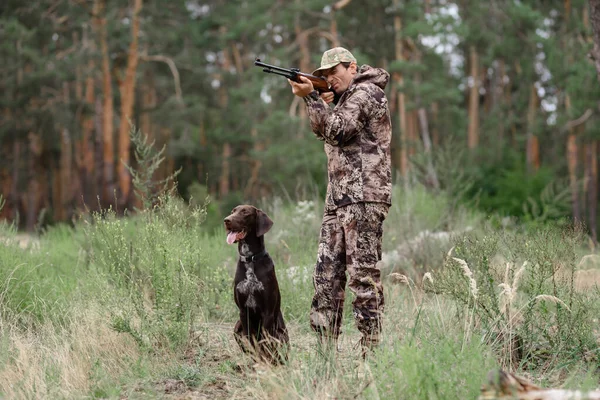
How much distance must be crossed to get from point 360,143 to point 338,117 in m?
0.36

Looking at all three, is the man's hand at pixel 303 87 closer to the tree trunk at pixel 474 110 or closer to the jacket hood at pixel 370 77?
the jacket hood at pixel 370 77

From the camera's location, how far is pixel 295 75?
4680 millimetres

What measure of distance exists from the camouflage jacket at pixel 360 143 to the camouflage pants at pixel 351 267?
4.2 inches

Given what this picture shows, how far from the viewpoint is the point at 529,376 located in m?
4.35

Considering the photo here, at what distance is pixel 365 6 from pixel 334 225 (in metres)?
25.2

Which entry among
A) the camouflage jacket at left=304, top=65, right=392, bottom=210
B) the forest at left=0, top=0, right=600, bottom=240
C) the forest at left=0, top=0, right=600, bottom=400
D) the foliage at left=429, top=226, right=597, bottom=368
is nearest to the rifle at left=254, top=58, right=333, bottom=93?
the camouflage jacket at left=304, top=65, right=392, bottom=210

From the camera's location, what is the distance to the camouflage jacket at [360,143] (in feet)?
15.3

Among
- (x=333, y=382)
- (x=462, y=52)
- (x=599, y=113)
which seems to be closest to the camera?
(x=333, y=382)

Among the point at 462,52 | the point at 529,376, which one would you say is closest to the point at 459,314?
the point at 529,376

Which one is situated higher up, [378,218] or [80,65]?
[80,65]

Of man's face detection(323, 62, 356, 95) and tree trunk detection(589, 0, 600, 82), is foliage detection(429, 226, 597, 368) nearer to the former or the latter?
man's face detection(323, 62, 356, 95)

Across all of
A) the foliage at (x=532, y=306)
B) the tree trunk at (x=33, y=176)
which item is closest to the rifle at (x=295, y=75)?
the foliage at (x=532, y=306)

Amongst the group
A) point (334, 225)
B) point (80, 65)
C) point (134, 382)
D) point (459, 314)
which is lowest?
point (134, 382)

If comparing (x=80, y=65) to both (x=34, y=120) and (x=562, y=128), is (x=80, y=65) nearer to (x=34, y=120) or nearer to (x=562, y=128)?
(x=34, y=120)
